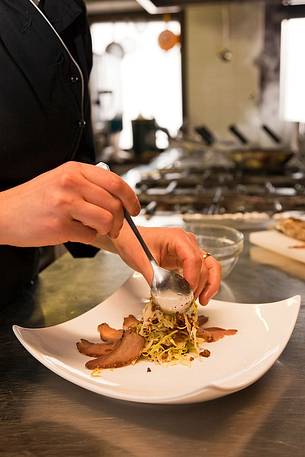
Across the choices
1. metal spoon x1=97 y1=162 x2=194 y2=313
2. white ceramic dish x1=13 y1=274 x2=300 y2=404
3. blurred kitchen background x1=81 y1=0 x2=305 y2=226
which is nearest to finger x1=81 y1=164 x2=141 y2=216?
metal spoon x1=97 y1=162 x2=194 y2=313

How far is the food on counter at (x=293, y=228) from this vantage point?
1530 millimetres

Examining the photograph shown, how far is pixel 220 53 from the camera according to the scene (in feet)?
16.1

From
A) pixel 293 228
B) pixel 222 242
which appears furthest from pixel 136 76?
pixel 222 242

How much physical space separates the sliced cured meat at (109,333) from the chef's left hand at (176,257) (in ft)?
0.36

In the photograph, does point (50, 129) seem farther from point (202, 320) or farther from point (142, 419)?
point (142, 419)

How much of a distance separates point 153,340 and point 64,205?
294mm

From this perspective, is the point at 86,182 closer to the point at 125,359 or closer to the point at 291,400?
the point at 125,359

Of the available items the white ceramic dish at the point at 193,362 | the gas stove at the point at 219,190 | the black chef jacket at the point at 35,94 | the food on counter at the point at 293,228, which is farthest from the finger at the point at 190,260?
the gas stove at the point at 219,190

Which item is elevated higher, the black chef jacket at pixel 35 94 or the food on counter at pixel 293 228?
the black chef jacket at pixel 35 94

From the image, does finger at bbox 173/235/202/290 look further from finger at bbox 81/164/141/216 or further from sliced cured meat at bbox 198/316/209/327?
finger at bbox 81/164/141/216

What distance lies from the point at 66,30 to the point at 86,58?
0.09m

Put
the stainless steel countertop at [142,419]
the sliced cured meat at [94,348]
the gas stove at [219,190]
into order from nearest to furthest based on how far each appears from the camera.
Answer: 1. the stainless steel countertop at [142,419]
2. the sliced cured meat at [94,348]
3. the gas stove at [219,190]

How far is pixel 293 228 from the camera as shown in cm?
157

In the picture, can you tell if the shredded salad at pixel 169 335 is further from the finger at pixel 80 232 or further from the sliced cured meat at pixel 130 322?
the finger at pixel 80 232
